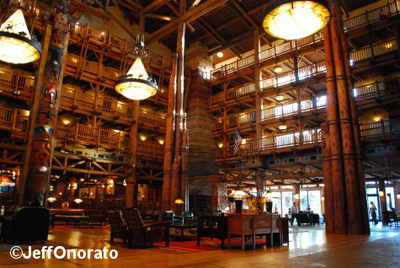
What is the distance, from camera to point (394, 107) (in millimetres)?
20016

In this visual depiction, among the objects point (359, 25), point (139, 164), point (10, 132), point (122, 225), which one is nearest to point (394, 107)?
point (359, 25)

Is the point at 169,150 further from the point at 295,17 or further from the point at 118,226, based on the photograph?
the point at 295,17

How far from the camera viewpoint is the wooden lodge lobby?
722 centimetres

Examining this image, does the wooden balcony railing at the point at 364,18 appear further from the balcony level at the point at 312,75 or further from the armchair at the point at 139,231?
the armchair at the point at 139,231

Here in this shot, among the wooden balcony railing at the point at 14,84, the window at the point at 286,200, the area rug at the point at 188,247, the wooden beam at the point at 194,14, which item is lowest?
the area rug at the point at 188,247

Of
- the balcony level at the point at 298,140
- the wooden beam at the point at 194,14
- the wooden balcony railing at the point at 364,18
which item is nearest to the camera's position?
the balcony level at the point at 298,140

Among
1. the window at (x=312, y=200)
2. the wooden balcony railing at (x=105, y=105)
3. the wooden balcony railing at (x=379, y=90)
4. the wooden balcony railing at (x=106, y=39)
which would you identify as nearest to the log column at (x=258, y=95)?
the wooden balcony railing at (x=379, y=90)

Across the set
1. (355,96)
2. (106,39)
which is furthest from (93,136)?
(355,96)

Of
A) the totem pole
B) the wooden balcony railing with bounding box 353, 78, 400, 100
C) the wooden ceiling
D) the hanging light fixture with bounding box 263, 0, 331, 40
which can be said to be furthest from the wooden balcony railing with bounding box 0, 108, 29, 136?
the wooden balcony railing with bounding box 353, 78, 400, 100

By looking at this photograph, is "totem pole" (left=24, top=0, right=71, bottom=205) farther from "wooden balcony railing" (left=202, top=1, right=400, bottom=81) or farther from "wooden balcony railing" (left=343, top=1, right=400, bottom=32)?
"wooden balcony railing" (left=343, top=1, right=400, bottom=32)

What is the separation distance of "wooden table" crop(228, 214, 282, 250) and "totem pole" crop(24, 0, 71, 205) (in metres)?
5.72

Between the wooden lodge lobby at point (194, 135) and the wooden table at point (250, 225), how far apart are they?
3 centimetres

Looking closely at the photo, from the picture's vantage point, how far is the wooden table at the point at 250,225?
6.97m

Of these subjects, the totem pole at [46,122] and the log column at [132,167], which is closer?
the totem pole at [46,122]
